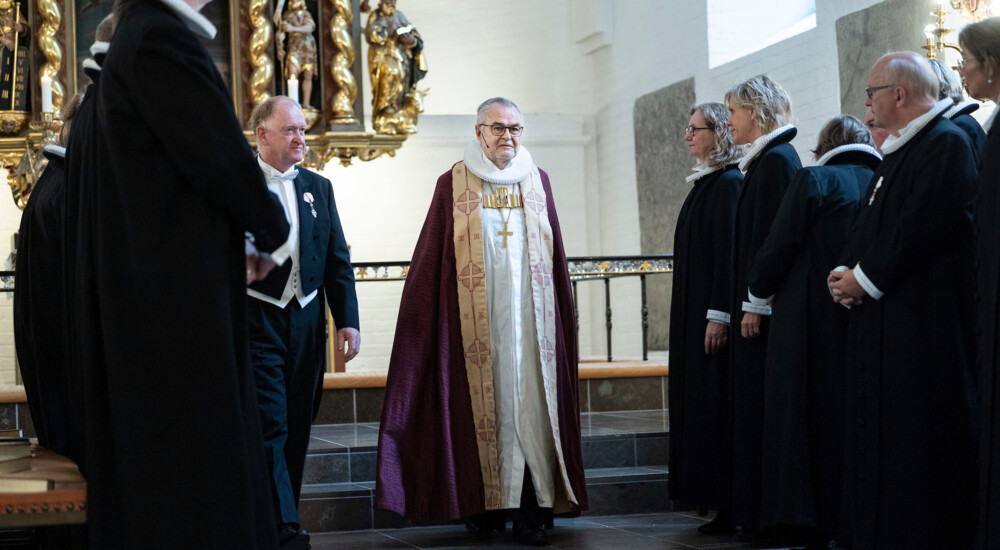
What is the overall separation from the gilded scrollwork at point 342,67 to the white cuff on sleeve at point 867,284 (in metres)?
5.97

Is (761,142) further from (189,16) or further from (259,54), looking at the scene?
(259,54)

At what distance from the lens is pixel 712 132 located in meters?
4.81

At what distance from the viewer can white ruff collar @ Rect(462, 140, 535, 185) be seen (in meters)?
4.63

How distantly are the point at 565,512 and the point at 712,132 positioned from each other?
1653mm

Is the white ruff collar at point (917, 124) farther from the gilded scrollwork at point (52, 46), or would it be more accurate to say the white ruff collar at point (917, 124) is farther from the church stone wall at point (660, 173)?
the church stone wall at point (660, 173)

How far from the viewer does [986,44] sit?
3.24m

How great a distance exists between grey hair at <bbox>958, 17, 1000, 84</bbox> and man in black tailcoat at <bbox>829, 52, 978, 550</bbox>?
257 mm

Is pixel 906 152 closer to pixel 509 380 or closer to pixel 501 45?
pixel 509 380

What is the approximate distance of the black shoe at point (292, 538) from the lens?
3984 millimetres

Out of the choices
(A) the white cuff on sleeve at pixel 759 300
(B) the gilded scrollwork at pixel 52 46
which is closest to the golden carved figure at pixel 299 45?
(B) the gilded scrollwork at pixel 52 46

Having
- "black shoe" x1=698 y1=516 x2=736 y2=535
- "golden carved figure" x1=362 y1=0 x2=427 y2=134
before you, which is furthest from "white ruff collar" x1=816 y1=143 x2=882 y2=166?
"golden carved figure" x1=362 y1=0 x2=427 y2=134

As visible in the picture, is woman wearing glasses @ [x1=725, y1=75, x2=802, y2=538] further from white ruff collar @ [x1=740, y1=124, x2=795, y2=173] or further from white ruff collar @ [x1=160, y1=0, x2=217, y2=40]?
white ruff collar @ [x1=160, y1=0, x2=217, y2=40]

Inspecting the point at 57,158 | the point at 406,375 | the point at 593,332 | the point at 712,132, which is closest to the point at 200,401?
the point at 57,158

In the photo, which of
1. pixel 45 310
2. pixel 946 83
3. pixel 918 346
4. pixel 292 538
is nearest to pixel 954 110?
pixel 946 83
